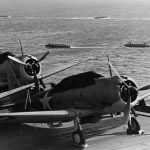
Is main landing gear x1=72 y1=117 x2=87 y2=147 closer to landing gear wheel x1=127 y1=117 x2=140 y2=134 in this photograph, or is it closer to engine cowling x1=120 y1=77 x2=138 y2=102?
engine cowling x1=120 y1=77 x2=138 y2=102

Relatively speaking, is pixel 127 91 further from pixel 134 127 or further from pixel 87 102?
pixel 134 127

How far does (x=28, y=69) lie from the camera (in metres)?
23.6

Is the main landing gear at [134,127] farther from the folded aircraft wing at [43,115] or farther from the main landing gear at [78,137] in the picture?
the main landing gear at [78,137]

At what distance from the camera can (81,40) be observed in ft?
349

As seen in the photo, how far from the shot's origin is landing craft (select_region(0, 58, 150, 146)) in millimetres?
15078

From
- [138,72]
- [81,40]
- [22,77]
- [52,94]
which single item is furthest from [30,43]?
[52,94]

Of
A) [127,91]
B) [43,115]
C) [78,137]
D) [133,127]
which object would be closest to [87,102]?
[78,137]

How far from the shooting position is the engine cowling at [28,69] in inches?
921

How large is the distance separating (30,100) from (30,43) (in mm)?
84715

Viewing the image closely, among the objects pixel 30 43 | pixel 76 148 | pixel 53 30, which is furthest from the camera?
pixel 53 30

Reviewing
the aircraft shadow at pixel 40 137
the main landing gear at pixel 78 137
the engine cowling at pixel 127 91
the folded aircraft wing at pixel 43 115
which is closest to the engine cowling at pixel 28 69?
the aircraft shadow at pixel 40 137

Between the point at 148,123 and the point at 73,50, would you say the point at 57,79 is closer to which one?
the point at 73,50

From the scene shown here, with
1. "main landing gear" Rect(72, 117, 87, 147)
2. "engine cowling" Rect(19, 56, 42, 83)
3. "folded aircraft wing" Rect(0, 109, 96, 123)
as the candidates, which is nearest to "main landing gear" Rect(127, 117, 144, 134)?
"folded aircraft wing" Rect(0, 109, 96, 123)

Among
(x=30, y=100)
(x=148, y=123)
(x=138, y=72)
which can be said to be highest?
(x=30, y=100)
